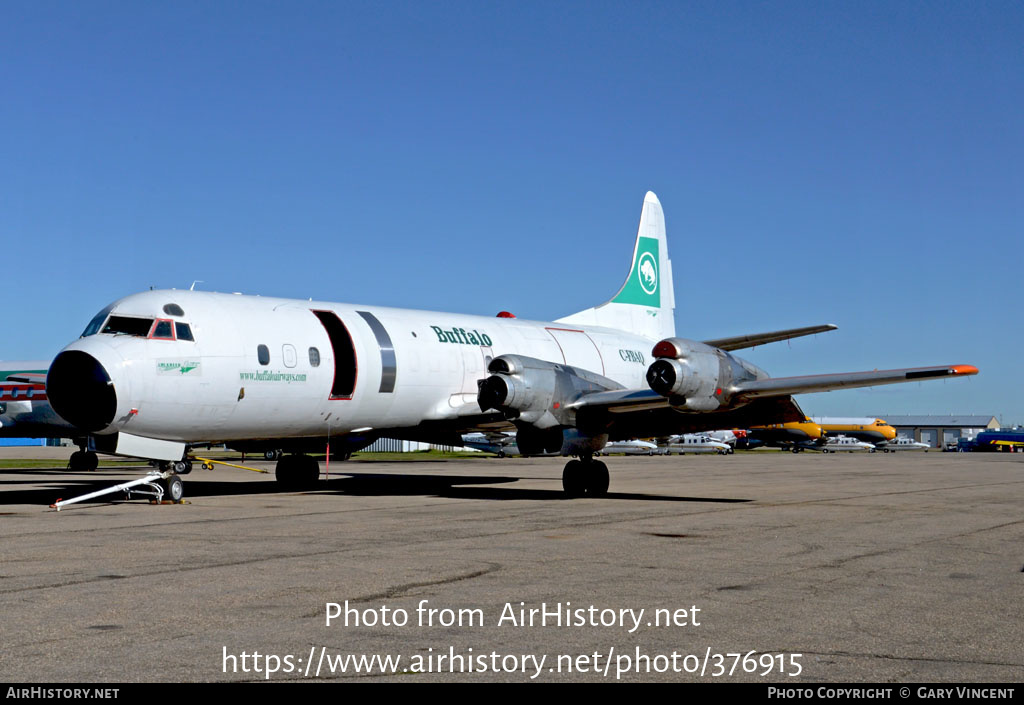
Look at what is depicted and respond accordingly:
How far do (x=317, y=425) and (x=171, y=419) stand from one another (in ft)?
11.6

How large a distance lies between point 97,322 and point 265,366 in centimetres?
307

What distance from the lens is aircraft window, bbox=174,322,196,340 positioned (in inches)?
718

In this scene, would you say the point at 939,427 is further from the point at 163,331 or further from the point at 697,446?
the point at 163,331

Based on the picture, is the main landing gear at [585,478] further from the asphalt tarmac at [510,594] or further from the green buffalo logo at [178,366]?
the green buffalo logo at [178,366]

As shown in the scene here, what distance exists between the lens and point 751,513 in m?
18.0

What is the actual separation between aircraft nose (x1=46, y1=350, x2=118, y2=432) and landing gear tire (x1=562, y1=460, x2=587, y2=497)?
9.83 m

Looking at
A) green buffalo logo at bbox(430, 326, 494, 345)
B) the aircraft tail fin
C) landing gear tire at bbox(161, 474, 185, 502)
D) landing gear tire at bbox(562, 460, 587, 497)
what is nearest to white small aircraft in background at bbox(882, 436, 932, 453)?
the aircraft tail fin

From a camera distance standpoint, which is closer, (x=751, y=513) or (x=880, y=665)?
(x=880, y=665)

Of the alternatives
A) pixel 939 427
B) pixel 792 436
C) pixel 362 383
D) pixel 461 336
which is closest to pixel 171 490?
pixel 362 383

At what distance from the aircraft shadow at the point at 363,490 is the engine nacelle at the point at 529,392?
71.6 inches

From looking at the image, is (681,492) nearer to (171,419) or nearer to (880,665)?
(171,419)

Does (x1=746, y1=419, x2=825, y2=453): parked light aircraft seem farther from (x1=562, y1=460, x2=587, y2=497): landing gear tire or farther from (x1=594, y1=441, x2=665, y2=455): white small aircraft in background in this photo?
(x1=562, y1=460, x2=587, y2=497): landing gear tire
